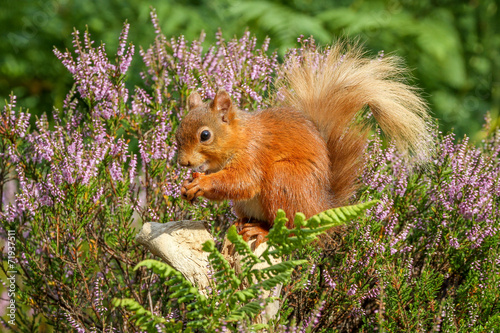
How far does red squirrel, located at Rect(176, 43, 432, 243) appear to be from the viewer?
6.53ft

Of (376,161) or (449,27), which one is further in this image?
(449,27)

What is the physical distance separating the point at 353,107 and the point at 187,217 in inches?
31.3

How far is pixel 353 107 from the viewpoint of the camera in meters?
2.16

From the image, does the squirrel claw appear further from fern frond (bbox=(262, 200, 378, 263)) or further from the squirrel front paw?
fern frond (bbox=(262, 200, 378, 263))

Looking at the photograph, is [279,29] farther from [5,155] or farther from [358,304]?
[358,304]

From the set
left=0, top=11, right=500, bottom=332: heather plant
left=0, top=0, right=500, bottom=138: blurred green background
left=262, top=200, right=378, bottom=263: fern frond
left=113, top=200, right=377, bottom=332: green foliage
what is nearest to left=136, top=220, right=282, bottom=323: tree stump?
left=0, top=11, right=500, bottom=332: heather plant

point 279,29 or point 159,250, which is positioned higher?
point 279,29

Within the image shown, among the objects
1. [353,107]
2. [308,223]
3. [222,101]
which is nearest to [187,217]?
[222,101]

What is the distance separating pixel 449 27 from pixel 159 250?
3.69 m

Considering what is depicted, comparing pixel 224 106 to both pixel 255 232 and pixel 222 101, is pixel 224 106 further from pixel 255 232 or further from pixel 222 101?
pixel 255 232

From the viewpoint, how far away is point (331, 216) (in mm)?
1494

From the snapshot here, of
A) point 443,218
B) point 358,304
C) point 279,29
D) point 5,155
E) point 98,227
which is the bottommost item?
point 358,304

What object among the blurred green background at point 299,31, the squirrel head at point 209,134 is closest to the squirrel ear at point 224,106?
the squirrel head at point 209,134

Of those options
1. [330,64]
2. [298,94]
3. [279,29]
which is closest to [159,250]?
[298,94]
